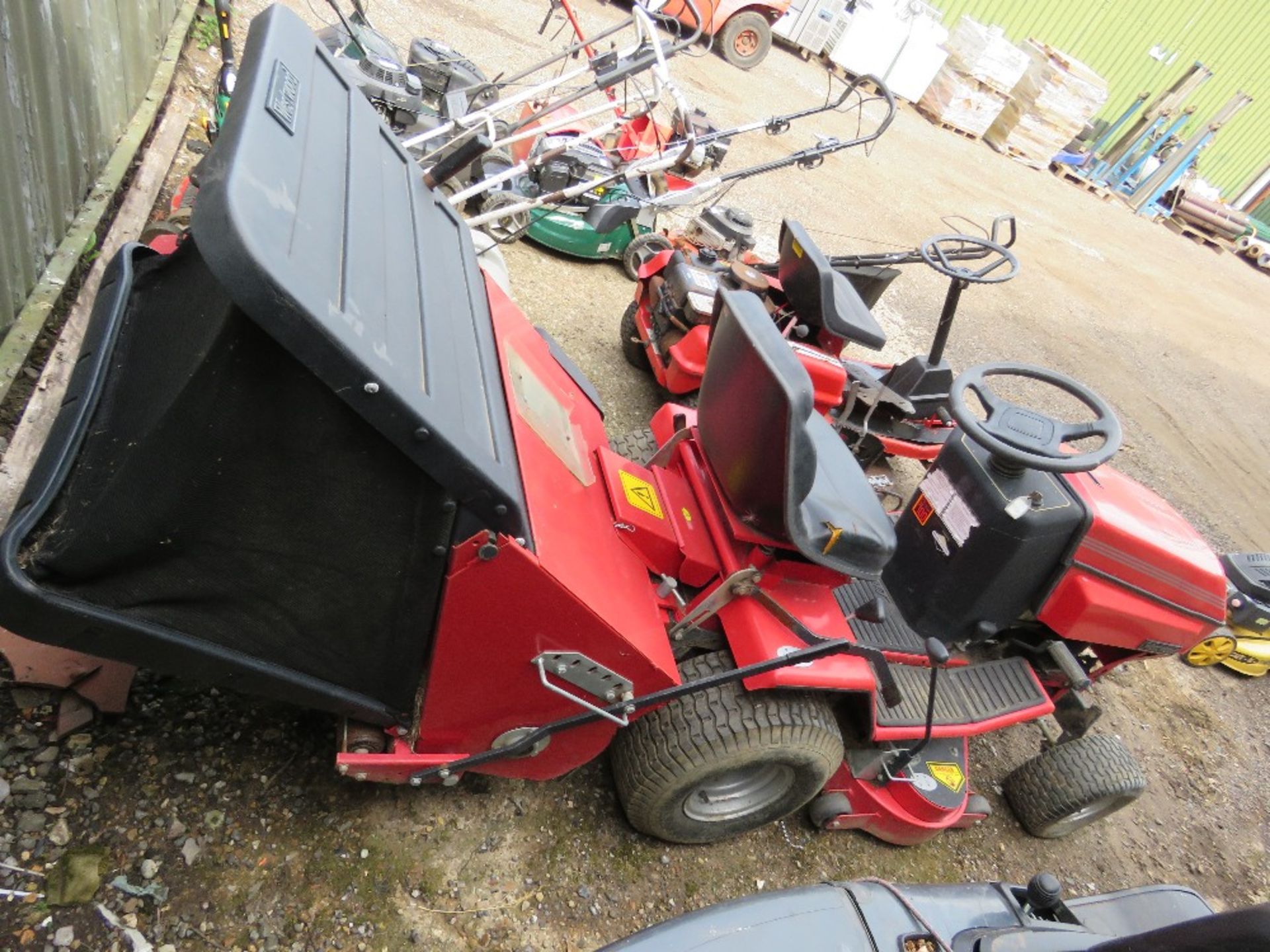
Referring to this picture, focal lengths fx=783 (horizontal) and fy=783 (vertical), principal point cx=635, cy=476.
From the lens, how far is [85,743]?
183 centimetres

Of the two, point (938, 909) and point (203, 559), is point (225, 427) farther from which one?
point (938, 909)

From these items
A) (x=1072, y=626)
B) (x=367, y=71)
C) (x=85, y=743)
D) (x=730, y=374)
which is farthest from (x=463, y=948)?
(x=367, y=71)

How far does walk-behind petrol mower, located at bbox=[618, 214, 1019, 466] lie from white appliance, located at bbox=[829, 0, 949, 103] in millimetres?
9059

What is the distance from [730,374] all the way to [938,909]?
4.19 ft

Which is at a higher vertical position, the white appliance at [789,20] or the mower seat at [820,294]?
the white appliance at [789,20]

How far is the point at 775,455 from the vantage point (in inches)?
74.1

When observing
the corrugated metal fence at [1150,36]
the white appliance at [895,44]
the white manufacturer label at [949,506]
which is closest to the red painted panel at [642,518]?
the white manufacturer label at [949,506]

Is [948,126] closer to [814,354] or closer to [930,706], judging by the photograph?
[814,354]

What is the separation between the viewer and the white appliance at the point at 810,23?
1148 centimetres

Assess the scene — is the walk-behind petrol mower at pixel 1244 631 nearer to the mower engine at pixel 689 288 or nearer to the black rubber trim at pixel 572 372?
the mower engine at pixel 689 288

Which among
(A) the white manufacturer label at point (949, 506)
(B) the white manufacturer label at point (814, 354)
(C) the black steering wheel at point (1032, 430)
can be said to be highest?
(C) the black steering wheel at point (1032, 430)

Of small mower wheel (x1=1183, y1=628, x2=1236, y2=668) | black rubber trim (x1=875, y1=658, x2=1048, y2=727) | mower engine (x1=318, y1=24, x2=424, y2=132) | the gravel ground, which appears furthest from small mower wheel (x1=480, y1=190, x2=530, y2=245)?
small mower wheel (x1=1183, y1=628, x2=1236, y2=668)

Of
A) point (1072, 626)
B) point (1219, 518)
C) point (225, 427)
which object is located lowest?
point (1219, 518)

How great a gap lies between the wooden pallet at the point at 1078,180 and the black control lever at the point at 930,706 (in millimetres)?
13332
